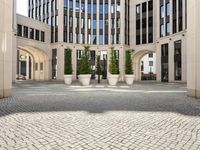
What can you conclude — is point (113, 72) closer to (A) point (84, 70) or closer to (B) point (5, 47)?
(A) point (84, 70)

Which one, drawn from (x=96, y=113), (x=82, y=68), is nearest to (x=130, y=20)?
(x=82, y=68)

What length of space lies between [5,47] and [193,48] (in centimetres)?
1038

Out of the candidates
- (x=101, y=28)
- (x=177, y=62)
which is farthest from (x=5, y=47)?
(x=101, y=28)

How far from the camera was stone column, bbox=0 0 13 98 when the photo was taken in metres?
11.3

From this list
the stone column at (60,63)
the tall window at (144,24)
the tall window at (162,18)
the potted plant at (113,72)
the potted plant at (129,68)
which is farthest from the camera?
the stone column at (60,63)

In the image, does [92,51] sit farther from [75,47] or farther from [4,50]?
[4,50]

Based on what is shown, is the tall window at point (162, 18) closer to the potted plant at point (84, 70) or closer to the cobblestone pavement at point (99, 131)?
the potted plant at point (84, 70)

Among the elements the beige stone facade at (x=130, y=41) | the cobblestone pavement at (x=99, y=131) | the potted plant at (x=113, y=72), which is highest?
the beige stone facade at (x=130, y=41)

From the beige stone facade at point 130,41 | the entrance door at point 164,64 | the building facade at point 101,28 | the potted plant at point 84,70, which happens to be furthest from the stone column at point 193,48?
the building facade at point 101,28

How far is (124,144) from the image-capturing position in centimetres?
418

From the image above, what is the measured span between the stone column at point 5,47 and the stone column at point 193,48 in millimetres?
10295

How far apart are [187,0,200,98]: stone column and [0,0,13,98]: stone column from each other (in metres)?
10.3

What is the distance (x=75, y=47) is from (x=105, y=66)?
24.9 ft

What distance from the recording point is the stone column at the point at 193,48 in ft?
38.7
